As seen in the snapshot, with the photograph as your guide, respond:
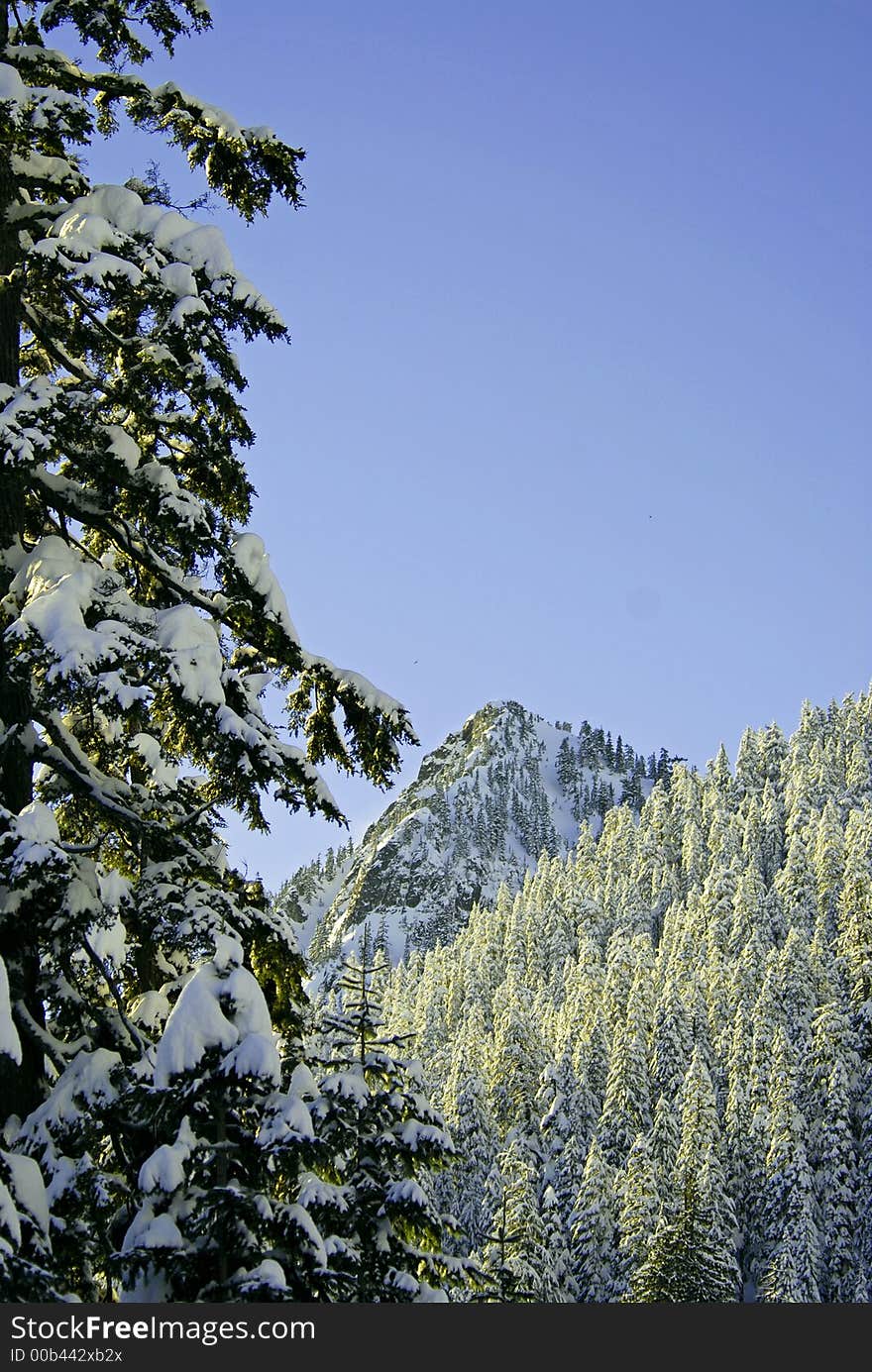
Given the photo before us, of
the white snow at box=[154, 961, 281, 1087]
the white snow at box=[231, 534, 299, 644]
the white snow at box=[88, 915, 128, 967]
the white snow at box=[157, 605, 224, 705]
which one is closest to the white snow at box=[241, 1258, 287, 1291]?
the white snow at box=[154, 961, 281, 1087]

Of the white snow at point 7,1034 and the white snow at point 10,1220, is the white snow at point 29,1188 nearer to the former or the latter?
the white snow at point 10,1220

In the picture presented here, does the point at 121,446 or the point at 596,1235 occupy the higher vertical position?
the point at 121,446

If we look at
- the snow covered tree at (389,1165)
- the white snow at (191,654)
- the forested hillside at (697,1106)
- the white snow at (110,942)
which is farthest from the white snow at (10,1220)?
the forested hillside at (697,1106)

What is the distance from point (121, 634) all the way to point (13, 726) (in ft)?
3.01

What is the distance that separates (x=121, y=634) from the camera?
6.92m

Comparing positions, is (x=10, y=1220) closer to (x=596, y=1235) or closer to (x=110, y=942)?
(x=110, y=942)

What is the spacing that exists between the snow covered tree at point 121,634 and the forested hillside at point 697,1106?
23429 mm

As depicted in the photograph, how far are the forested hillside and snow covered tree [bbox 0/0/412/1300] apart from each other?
76.9ft

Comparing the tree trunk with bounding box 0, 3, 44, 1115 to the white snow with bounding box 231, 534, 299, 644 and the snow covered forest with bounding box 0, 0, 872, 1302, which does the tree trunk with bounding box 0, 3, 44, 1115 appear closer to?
the snow covered forest with bounding box 0, 0, 872, 1302

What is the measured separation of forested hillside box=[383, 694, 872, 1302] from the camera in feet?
160

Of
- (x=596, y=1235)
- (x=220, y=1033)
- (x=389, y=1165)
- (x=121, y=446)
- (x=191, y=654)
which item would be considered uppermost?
(x=121, y=446)

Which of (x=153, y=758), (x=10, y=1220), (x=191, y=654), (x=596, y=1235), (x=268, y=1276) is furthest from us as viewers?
(x=596, y=1235)

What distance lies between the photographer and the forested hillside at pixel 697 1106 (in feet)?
160

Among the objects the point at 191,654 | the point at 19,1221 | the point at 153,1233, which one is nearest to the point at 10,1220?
the point at 19,1221
